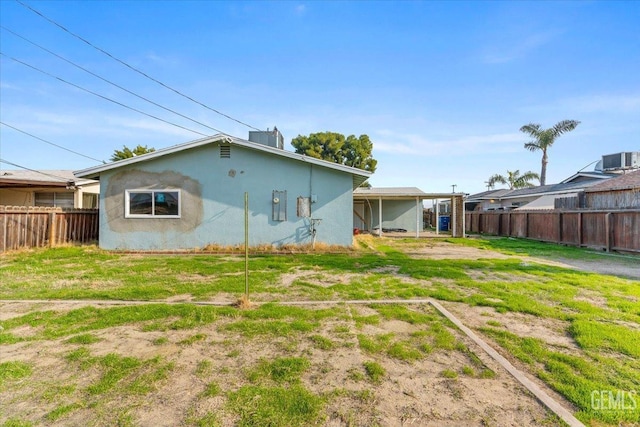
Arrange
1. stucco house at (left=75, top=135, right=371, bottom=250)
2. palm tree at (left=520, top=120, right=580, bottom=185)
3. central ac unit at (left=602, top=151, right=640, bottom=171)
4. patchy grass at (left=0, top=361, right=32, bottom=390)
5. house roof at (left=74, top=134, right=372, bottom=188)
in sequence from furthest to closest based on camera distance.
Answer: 1. palm tree at (left=520, top=120, right=580, bottom=185)
2. central ac unit at (left=602, top=151, right=640, bottom=171)
3. stucco house at (left=75, top=135, right=371, bottom=250)
4. house roof at (left=74, top=134, right=372, bottom=188)
5. patchy grass at (left=0, top=361, right=32, bottom=390)

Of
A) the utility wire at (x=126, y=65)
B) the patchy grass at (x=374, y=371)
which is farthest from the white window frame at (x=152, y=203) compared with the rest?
the patchy grass at (x=374, y=371)

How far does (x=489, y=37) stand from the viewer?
10375 millimetres

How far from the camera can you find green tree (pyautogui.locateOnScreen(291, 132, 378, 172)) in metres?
35.8

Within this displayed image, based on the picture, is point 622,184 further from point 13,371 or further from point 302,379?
point 13,371

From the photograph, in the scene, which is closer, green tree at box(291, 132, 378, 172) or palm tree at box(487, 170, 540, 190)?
green tree at box(291, 132, 378, 172)

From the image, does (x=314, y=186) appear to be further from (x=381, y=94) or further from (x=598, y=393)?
(x=598, y=393)

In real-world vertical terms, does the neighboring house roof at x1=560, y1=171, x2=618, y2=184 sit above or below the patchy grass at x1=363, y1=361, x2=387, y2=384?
above

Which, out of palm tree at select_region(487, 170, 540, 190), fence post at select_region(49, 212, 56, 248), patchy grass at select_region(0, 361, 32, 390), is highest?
palm tree at select_region(487, 170, 540, 190)

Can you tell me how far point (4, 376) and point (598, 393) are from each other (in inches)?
209

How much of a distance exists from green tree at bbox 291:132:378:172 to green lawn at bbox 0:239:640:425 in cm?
2881

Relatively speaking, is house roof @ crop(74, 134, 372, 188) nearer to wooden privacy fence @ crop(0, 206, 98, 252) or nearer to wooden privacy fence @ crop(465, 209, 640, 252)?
wooden privacy fence @ crop(0, 206, 98, 252)

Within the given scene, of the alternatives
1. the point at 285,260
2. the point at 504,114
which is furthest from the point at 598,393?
the point at 504,114

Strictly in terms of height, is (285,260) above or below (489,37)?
below

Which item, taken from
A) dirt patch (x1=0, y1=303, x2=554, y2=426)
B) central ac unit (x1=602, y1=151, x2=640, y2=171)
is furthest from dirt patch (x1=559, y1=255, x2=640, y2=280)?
central ac unit (x1=602, y1=151, x2=640, y2=171)
